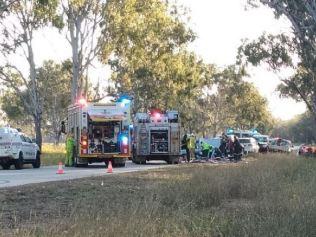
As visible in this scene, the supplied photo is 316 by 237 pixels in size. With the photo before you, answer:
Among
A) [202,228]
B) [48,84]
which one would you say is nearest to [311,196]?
[202,228]

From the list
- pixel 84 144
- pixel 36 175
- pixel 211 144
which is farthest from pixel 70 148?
pixel 211 144

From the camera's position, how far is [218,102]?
3477 inches

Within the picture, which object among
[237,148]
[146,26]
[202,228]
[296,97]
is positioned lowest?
[202,228]

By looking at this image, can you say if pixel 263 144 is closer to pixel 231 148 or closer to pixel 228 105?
pixel 231 148

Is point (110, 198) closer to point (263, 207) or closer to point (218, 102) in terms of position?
point (263, 207)

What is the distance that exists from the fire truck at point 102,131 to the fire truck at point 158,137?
5167 millimetres

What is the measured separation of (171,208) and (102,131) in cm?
1928

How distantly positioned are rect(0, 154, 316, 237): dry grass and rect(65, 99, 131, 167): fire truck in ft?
36.9

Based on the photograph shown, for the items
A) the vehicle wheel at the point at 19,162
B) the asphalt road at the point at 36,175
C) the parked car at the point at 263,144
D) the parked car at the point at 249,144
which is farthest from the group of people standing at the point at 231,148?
the parked car at the point at 263,144

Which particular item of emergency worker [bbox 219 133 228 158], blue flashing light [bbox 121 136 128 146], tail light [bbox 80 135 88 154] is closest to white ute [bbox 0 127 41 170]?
tail light [bbox 80 135 88 154]

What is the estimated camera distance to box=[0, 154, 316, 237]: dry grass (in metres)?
7.49

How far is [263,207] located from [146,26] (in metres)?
38.4

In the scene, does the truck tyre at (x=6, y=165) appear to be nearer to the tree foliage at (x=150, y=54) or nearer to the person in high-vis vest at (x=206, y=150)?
the person in high-vis vest at (x=206, y=150)

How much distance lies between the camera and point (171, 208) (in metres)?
10.0
